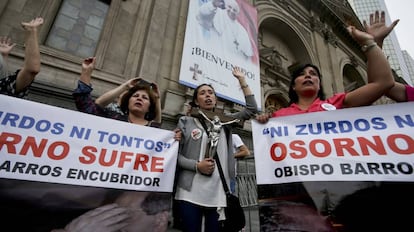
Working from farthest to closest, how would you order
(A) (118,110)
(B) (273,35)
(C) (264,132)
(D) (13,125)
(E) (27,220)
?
(B) (273,35) < (A) (118,110) < (C) (264,132) < (D) (13,125) < (E) (27,220)

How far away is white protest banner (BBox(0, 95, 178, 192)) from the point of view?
134 cm

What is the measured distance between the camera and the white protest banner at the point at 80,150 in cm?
134

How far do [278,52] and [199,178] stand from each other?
11568mm

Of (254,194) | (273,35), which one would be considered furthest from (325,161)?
(273,35)

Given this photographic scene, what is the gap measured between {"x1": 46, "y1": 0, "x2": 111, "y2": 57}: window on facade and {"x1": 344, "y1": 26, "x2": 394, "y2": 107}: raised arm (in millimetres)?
6004

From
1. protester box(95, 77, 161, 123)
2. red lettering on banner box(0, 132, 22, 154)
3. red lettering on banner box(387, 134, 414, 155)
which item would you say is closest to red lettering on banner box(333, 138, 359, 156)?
red lettering on banner box(387, 134, 414, 155)

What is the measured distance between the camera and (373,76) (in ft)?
4.35

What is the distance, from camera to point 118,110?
7.12 feet

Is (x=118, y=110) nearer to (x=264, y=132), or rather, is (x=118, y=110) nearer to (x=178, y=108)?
(x=264, y=132)

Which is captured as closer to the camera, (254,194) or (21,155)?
(21,155)

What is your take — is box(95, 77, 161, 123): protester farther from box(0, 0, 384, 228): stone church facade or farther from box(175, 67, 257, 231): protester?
box(0, 0, 384, 228): stone church facade

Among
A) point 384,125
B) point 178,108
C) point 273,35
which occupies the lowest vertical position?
point 384,125

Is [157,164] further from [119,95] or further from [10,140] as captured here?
[10,140]

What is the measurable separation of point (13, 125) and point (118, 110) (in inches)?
34.5
